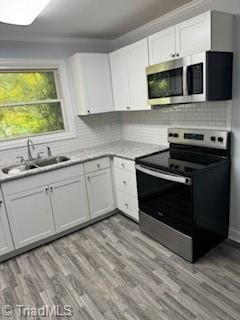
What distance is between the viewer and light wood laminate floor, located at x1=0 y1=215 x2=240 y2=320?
1759 mm

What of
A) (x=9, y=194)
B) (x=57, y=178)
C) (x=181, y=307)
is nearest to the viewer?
(x=181, y=307)

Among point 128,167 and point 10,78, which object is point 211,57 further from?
point 10,78

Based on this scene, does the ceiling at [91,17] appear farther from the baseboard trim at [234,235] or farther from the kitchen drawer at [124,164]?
the baseboard trim at [234,235]

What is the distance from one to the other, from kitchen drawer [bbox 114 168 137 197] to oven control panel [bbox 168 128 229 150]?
65 cm

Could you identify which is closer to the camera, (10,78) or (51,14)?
(51,14)

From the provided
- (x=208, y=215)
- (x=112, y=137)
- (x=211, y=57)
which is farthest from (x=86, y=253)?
(x=211, y=57)

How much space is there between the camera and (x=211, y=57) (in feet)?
6.30

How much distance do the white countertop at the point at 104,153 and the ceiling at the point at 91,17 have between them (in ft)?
4.96

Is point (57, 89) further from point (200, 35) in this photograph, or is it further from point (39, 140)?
point (200, 35)

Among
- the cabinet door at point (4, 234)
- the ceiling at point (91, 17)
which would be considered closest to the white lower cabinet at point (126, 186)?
the cabinet door at point (4, 234)

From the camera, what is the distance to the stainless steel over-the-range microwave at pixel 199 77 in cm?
194

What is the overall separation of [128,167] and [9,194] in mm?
1347

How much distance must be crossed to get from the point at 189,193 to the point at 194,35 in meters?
1.37

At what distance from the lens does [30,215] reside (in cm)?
256
